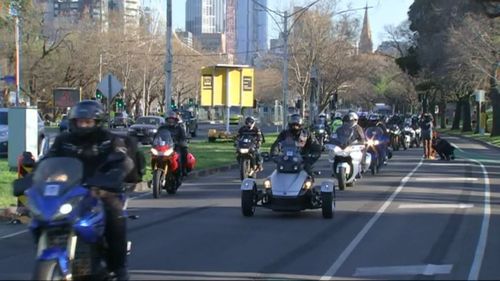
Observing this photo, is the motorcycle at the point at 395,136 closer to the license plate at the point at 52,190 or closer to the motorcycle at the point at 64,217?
the motorcycle at the point at 64,217

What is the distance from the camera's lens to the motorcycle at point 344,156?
770 inches

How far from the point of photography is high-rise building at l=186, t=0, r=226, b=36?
134 m

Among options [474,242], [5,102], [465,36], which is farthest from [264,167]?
[5,102]

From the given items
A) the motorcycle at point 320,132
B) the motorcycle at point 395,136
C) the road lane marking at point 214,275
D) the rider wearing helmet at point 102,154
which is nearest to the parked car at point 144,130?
the motorcycle at point 320,132

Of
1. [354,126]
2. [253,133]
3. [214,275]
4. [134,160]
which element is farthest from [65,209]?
[253,133]

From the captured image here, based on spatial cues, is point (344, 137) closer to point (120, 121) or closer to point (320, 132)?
point (320, 132)

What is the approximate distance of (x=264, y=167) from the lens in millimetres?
29031

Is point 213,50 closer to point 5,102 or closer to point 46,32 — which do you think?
point 46,32

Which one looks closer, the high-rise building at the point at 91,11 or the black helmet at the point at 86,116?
the black helmet at the point at 86,116

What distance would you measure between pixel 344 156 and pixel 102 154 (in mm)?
12693

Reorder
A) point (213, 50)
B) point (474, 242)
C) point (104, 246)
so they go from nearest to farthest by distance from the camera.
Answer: point (104, 246), point (474, 242), point (213, 50)

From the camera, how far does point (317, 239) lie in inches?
470

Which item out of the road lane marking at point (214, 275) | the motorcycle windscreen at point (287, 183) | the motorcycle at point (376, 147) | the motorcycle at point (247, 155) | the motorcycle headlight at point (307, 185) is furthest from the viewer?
the motorcycle at point (376, 147)

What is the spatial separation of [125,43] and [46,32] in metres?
7.37
